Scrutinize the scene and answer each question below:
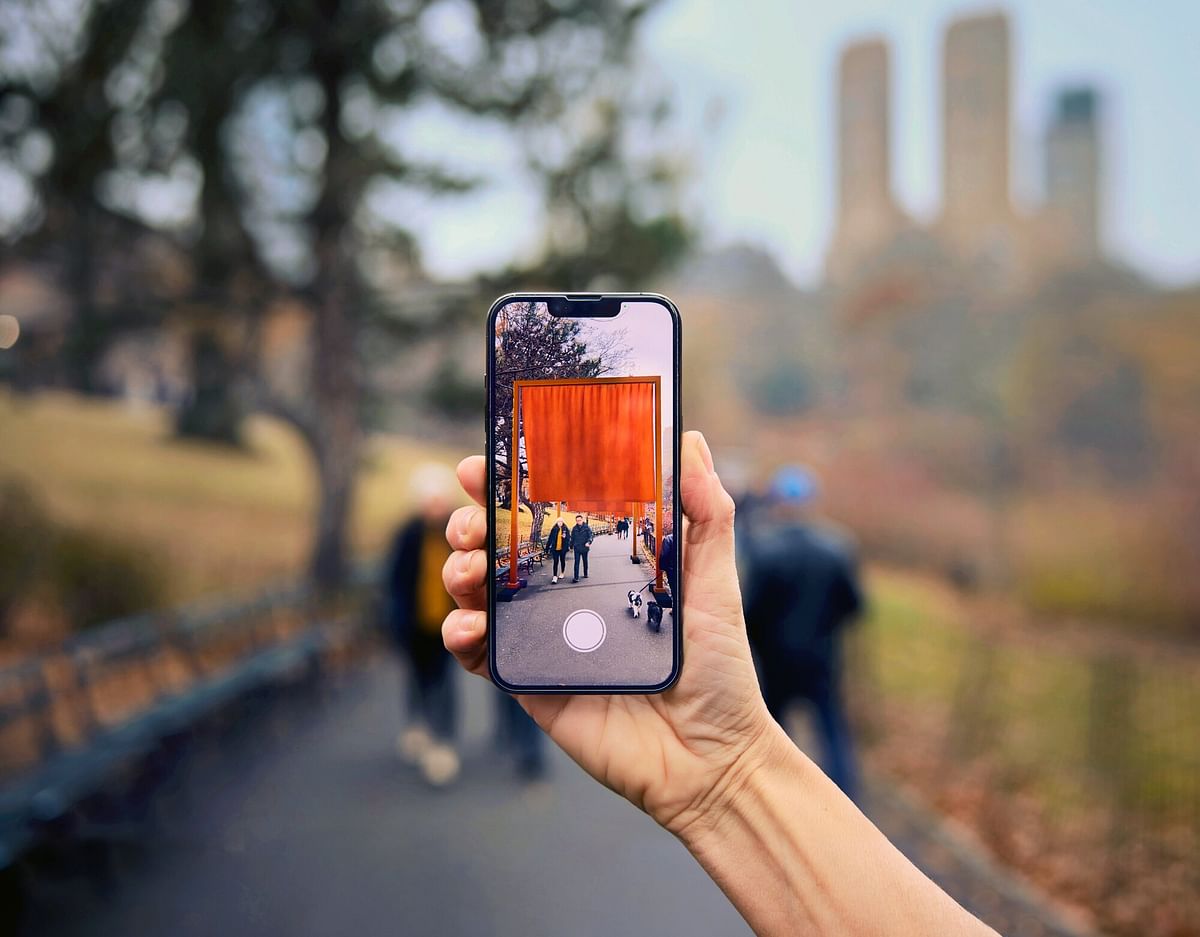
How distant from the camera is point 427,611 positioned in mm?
5309

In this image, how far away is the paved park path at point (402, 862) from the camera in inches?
153

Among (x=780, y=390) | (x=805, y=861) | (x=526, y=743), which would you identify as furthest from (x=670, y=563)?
(x=780, y=390)

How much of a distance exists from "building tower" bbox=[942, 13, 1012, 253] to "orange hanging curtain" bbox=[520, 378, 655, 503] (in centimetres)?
2753

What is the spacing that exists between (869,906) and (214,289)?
10114mm

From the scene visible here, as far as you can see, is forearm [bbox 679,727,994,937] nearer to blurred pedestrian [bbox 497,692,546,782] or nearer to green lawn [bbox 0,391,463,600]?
blurred pedestrian [bbox 497,692,546,782]

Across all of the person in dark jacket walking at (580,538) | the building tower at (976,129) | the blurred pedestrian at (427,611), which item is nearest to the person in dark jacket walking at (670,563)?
the person in dark jacket walking at (580,538)

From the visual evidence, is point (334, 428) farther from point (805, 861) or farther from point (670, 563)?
point (805, 861)

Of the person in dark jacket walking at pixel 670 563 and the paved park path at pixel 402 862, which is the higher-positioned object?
the person in dark jacket walking at pixel 670 563

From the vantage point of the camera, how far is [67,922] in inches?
150

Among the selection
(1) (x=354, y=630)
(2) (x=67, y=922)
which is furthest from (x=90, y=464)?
(2) (x=67, y=922)

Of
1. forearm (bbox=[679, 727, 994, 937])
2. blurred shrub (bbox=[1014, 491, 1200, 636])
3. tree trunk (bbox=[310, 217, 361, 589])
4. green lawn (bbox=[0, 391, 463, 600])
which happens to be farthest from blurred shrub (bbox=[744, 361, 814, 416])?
forearm (bbox=[679, 727, 994, 937])

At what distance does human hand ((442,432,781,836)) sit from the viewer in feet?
4.24

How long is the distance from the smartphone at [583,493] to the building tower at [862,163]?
27.8 m

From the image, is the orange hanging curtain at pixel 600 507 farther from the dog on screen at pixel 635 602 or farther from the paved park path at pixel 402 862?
the paved park path at pixel 402 862
